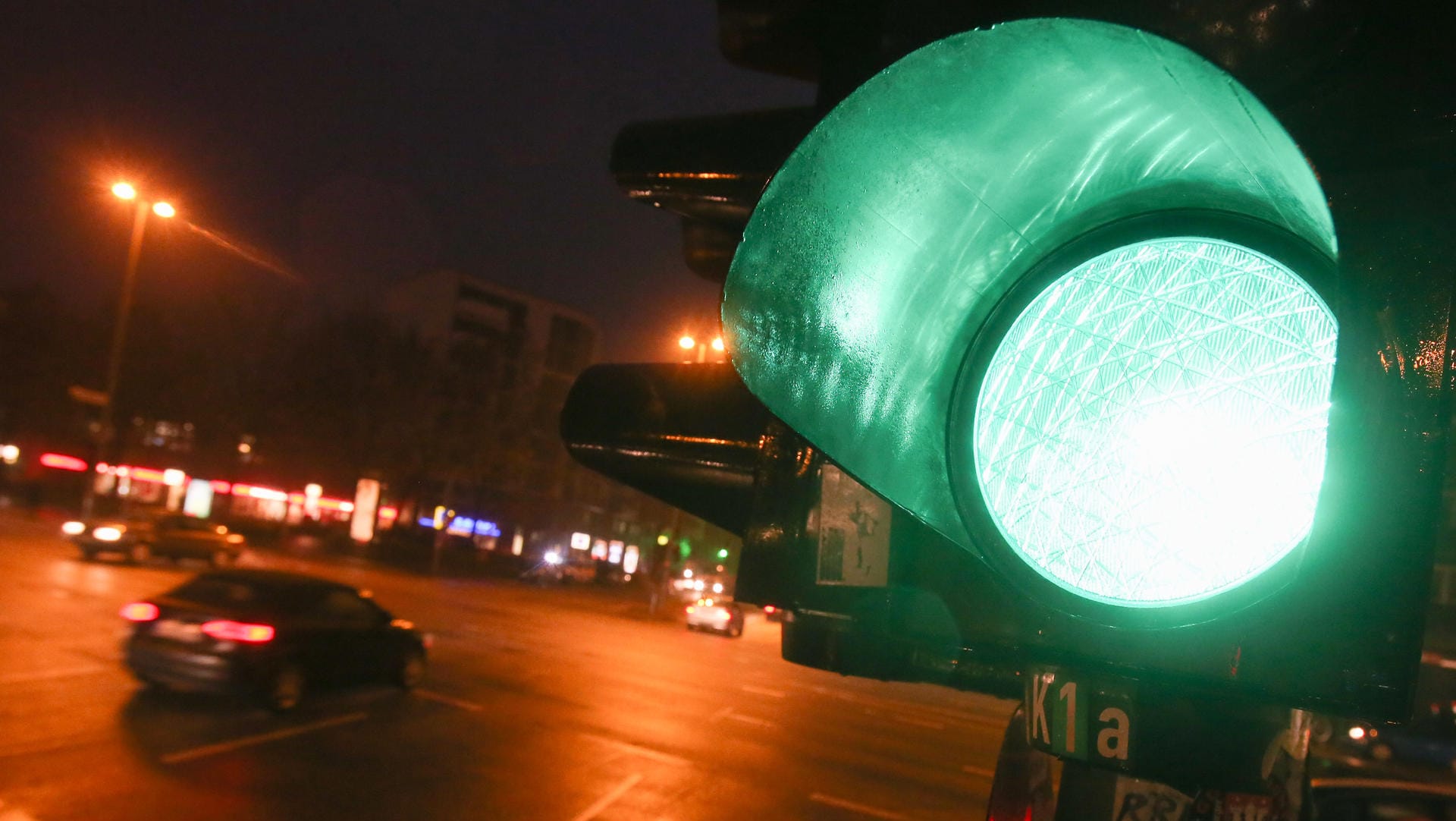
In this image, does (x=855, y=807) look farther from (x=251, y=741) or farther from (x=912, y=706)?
(x=912, y=706)

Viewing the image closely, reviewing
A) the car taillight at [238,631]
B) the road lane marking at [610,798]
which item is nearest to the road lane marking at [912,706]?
the road lane marking at [610,798]

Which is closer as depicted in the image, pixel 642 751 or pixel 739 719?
pixel 642 751

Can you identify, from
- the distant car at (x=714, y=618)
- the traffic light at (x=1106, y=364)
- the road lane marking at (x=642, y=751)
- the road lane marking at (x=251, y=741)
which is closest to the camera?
the traffic light at (x=1106, y=364)

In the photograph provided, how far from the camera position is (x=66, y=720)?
8.42m

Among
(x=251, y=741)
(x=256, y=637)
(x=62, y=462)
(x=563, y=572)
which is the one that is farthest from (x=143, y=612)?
(x=62, y=462)

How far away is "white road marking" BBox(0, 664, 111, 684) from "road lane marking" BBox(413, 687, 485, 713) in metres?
3.55

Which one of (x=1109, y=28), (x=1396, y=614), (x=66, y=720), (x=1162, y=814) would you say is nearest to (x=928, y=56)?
(x=1109, y=28)

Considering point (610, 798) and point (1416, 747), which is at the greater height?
point (610, 798)

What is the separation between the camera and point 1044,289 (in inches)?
56.1

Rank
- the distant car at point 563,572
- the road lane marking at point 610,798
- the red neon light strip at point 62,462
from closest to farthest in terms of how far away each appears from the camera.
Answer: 1. the road lane marking at point 610,798
2. the distant car at point 563,572
3. the red neon light strip at point 62,462

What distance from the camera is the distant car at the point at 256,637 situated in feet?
31.8

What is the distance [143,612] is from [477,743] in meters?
3.97

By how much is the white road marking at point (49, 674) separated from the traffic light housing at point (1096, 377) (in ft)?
36.4

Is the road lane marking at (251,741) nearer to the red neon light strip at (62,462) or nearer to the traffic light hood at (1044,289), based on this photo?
the traffic light hood at (1044,289)
